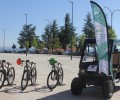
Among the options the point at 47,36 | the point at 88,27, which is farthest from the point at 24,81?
the point at 47,36

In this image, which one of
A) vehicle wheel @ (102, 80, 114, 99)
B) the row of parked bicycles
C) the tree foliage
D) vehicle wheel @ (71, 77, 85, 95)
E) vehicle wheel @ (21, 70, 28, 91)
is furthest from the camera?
the tree foliage

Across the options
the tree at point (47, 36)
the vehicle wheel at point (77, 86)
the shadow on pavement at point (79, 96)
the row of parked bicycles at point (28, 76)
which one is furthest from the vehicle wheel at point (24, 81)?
the tree at point (47, 36)

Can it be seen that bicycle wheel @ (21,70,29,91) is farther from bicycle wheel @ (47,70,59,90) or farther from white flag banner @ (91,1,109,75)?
white flag banner @ (91,1,109,75)

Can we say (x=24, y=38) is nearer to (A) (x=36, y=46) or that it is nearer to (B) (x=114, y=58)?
(A) (x=36, y=46)

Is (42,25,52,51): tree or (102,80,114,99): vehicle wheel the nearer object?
(102,80,114,99): vehicle wheel

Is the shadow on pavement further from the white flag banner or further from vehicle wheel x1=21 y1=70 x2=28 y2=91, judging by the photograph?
vehicle wheel x1=21 y1=70 x2=28 y2=91

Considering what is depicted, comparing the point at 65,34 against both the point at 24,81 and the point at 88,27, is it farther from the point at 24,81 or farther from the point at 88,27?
the point at 24,81

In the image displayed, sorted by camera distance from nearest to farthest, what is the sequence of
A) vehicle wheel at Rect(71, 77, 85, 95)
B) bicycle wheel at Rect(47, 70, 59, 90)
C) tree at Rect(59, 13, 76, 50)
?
1. vehicle wheel at Rect(71, 77, 85, 95)
2. bicycle wheel at Rect(47, 70, 59, 90)
3. tree at Rect(59, 13, 76, 50)

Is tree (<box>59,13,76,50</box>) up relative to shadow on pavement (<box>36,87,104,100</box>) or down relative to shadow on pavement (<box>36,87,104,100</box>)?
up

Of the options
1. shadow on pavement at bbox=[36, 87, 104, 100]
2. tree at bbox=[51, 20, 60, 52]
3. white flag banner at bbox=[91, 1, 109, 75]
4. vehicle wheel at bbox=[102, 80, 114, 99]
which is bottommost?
shadow on pavement at bbox=[36, 87, 104, 100]

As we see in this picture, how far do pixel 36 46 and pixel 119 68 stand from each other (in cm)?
11246

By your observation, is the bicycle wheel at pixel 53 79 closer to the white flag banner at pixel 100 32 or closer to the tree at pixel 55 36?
the white flag banner at pixel 100 32

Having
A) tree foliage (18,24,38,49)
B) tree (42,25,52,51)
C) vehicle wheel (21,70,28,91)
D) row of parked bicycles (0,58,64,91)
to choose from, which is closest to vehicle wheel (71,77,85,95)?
row of parked bicycles (0,58,64,91)

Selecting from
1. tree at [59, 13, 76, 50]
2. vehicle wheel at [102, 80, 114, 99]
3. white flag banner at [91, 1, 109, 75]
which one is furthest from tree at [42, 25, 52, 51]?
vehicle wheel at [102, 80, 114, 99]
